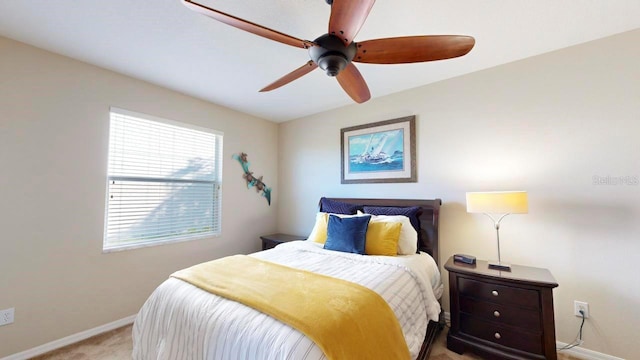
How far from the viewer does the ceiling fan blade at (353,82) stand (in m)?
1.60

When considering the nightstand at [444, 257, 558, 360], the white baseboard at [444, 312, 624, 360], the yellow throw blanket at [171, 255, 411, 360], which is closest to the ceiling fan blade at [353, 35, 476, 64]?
the yellow throw blanket at [171, 255, 411, 360]

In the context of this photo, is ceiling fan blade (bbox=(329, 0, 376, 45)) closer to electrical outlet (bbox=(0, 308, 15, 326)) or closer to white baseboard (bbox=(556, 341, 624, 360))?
white baseboard (bbox=(556, 341, 624, 360))

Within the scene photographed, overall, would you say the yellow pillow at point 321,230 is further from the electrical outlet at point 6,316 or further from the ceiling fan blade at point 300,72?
the electrical outlet at point 6,316

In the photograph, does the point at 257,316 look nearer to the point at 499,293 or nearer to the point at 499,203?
the point at 499,293

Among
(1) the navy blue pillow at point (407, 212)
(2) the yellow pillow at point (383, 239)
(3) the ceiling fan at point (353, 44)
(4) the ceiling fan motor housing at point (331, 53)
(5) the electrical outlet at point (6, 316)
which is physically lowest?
(5) the electrical outlet at point (6, 316)

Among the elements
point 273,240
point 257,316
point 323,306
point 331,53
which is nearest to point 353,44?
point 331,53

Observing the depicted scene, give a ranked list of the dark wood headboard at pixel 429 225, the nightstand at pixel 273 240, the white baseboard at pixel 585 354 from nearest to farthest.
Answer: the white baseboard at pixel 585 354 < the dark wood headboard at pixel 429 225 < the nightstand at pixel 273 240

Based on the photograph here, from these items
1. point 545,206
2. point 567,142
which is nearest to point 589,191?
point 545,206

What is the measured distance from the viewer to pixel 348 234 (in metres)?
2.28

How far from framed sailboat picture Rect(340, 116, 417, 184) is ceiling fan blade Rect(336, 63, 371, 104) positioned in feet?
3.29

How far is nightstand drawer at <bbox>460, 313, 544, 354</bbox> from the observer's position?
169 cm

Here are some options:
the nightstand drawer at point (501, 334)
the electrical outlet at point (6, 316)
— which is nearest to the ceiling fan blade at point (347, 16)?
the nightstand drawer at point (501, 334)

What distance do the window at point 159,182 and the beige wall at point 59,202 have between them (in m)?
0.11

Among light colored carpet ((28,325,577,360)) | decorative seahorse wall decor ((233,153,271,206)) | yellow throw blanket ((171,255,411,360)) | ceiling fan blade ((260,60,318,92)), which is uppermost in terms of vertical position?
ceiling fan blade ((260,60,318,92))
